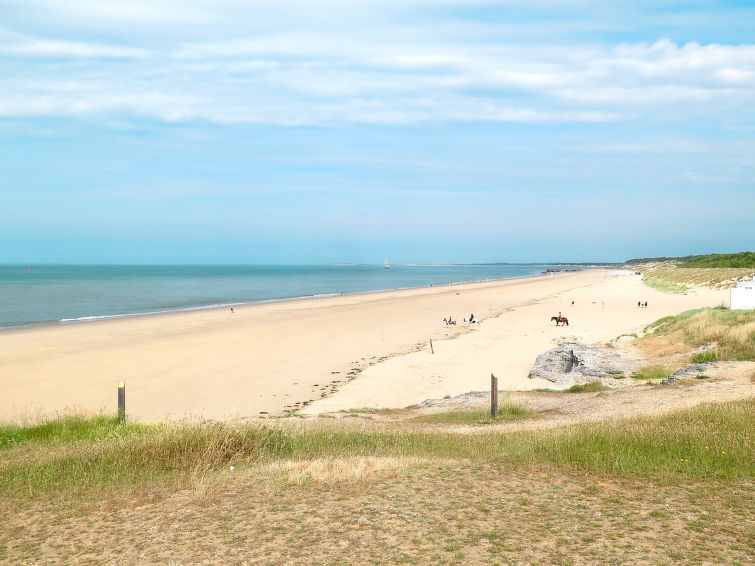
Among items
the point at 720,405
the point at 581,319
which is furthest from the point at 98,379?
the point at 581,319

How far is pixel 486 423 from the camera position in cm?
1270

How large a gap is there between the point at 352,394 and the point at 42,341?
22004 millimetres

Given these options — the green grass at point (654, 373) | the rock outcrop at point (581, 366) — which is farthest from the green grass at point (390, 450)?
the rock outcrop at point (581, 366)

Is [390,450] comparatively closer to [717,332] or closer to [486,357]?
[717,332]

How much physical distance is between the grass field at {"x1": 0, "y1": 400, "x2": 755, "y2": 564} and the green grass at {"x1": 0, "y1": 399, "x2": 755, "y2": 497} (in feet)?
0.11

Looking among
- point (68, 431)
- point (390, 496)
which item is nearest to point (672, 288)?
point (68, 431)

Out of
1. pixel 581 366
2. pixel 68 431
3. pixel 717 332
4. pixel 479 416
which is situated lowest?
pixel 479 416

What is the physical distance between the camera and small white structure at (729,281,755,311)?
2545 centimetres

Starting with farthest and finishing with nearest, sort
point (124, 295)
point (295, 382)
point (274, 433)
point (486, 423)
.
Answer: point (124, 295) → point (295, 382) → point (486, 423) → point (274, 433)

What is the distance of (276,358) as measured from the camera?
87.1ft

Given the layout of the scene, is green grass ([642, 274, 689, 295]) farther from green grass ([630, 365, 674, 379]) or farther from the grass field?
the grass field

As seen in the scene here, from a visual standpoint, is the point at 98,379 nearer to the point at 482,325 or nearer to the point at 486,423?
the point at 486,423

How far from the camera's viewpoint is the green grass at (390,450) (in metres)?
7.58

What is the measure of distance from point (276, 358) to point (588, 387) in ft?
48.4
